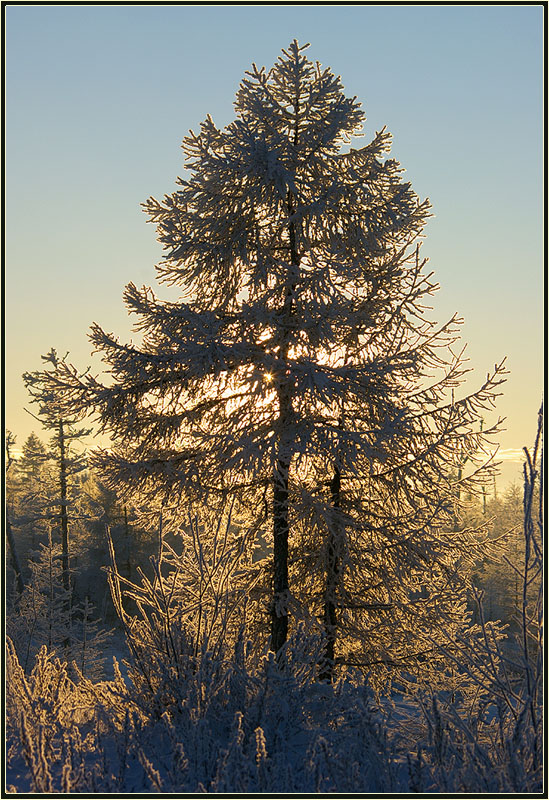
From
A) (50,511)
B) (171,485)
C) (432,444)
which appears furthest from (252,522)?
(50,511)

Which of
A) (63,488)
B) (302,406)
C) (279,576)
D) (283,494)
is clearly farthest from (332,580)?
(63,488)

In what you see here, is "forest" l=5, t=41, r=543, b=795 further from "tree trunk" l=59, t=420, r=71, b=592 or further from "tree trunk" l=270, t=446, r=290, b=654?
"tree trunk" l=59, t=420, r=71, b=592

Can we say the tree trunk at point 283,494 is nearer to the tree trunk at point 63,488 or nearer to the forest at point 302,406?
the forest at point 302,406

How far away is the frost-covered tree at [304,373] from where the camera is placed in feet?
24.6

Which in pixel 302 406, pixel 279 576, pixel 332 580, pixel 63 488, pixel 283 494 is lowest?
pixel 332 580

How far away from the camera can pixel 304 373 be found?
7.21m

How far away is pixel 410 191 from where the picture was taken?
8156mm

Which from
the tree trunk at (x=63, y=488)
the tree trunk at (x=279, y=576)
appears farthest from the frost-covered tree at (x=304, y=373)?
the tree trunk at (x=63, y=488)

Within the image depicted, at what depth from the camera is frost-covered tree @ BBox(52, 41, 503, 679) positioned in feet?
24.6

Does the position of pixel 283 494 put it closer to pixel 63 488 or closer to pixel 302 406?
pixel 302 406

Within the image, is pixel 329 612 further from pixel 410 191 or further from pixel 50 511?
pixel 50 511

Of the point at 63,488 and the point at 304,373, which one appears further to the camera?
the point at 63,488

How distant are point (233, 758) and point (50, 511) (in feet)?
80.0

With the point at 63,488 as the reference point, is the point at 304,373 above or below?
above
